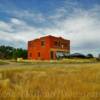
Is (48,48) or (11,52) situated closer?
(48,48)

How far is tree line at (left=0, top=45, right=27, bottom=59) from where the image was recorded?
89463 millimetres

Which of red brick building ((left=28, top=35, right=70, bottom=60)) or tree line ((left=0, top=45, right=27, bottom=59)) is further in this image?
tree line ((left=0, top=45, right=27, bottom=59))

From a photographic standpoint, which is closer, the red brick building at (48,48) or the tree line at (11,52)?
the red brick building at (48,48)

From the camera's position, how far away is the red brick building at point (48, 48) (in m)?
66.4

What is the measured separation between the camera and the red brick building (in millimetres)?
66438

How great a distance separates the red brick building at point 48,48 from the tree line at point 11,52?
17254mm

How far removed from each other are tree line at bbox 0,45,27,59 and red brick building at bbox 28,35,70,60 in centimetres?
1725

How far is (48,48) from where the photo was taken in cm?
6656

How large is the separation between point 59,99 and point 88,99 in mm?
Result: 918

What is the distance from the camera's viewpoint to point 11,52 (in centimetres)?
10150

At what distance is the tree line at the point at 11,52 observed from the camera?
8946 cm

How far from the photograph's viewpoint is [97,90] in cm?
1048

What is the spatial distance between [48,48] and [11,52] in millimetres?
37683

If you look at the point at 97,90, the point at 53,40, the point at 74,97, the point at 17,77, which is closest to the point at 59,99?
the point at 74,97
